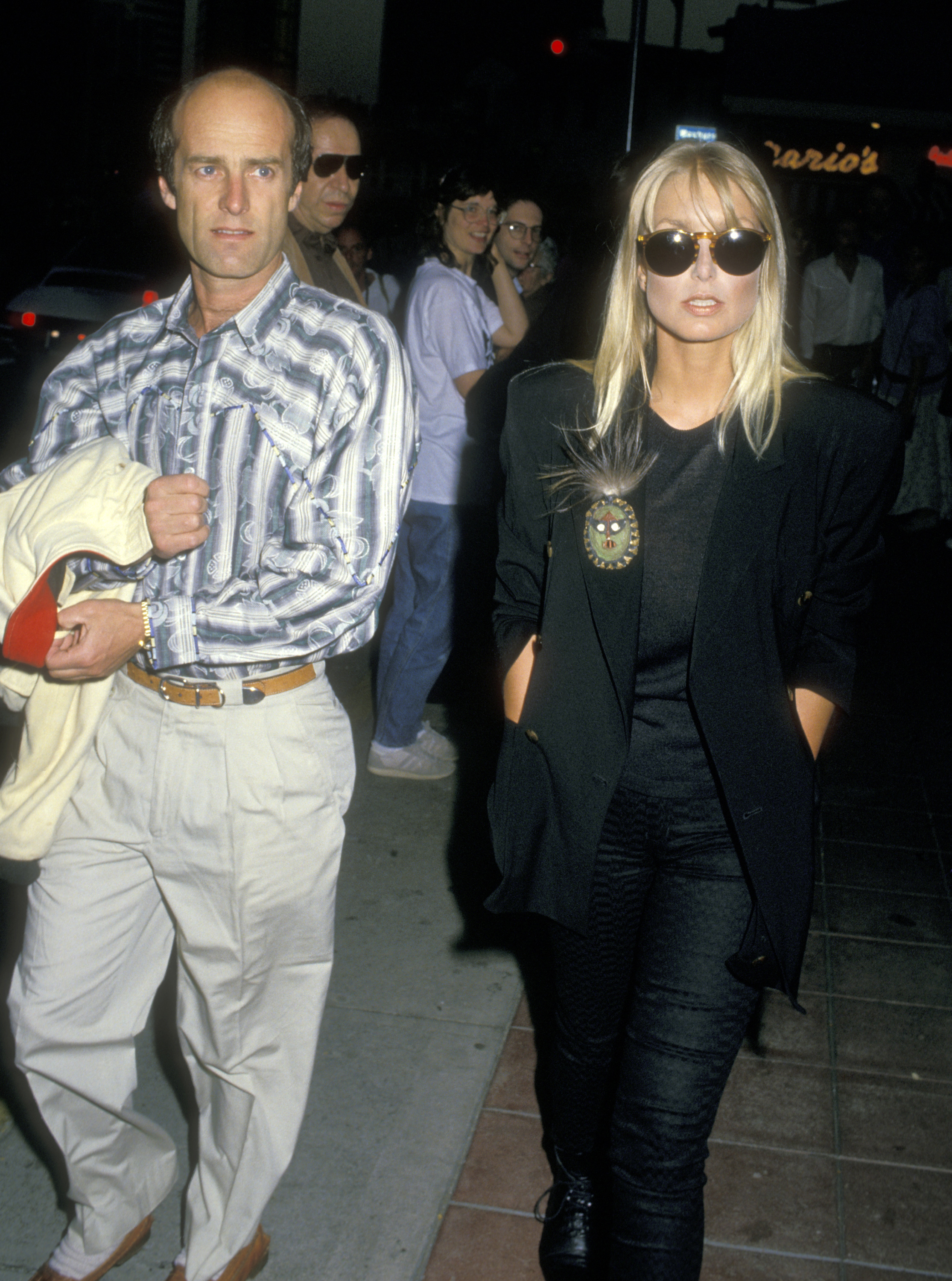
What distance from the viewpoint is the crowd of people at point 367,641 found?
2.37 m

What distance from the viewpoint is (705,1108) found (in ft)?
7.89

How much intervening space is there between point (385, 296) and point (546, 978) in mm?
3845

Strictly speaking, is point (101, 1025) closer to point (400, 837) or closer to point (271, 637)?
point (271, 637)

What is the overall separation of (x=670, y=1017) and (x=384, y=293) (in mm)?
4879

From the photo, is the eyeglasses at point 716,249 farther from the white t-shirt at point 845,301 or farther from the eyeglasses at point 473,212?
the white t-shirt at point 845,301

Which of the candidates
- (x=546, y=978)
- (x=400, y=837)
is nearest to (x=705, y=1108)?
(x=546, y=978)

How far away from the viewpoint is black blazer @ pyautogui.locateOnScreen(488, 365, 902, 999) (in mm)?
2352

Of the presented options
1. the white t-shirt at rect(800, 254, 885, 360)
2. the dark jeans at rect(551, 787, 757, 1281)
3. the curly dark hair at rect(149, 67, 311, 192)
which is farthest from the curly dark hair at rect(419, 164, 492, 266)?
the white t-shirt at rect(800, 254, 885, 360)

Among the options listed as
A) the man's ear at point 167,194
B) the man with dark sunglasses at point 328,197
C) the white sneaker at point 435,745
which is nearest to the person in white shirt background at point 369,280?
the man with dark sunglasses at point 328,197

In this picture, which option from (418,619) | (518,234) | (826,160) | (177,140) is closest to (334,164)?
(518,234)

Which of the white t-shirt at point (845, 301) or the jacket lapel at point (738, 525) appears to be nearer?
the jacket lapel at point (738, 525)

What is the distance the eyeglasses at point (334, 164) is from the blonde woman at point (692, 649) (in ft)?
6.84

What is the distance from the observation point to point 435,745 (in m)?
5.71

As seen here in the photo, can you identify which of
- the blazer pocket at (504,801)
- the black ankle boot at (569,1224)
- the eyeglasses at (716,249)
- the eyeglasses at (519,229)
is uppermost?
the eyeglasses at (519,229)
